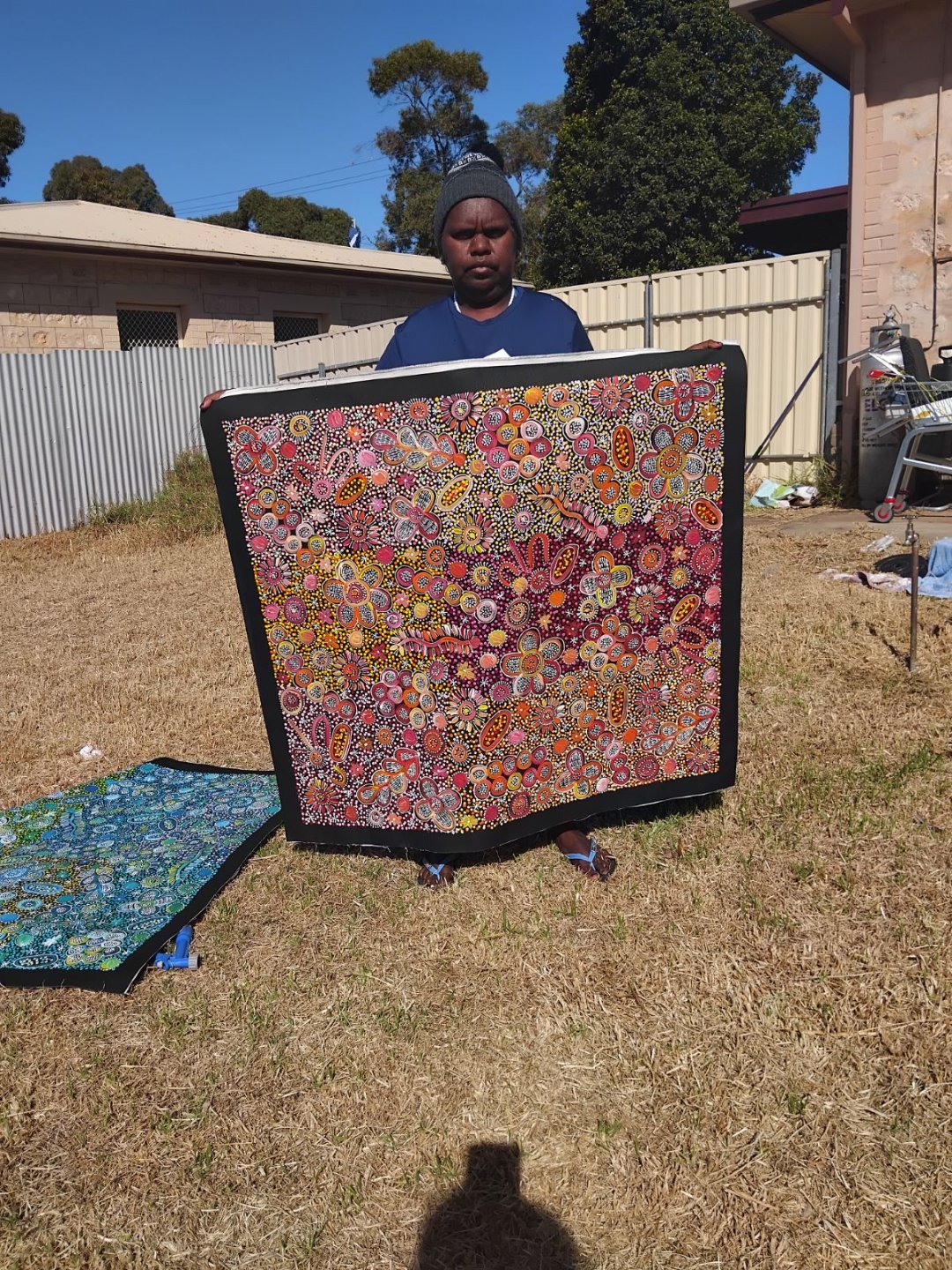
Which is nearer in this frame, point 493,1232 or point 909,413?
point 493,1232

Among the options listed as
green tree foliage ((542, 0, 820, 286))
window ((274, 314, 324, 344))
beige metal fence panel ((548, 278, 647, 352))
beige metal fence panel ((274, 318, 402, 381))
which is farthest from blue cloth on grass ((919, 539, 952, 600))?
green tree foliage ((542, 0, 820, 286))

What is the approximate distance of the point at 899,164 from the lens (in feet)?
25.2

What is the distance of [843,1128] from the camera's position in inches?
67.9

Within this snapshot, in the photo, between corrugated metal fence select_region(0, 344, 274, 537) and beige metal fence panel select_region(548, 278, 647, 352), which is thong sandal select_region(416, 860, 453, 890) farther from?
corrugated metal fence select_region(0, 344, 274, 537)

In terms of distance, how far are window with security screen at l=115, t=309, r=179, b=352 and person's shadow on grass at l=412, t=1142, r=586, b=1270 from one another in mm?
13901

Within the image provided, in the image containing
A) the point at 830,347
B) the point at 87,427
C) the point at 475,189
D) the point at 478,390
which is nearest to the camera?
the point at 478,390

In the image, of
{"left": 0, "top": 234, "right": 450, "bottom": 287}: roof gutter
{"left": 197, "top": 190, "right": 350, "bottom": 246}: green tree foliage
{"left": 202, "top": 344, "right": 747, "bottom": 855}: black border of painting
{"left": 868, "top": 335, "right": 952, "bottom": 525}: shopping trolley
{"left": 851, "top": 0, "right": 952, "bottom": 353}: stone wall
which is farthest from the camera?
{"left": 197, "top": 190, "right": 350, "bottom": 246}: green tree foliage

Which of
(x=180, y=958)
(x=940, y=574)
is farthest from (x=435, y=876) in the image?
(x=940, y=574)

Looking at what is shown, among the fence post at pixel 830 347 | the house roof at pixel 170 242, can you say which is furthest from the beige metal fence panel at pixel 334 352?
the fence post at pixel 830 347

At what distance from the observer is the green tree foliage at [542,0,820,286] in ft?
68.8

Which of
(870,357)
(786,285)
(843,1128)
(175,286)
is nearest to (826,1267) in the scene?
(843,1128)

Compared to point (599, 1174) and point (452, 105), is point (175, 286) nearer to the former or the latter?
point (599, 1174)

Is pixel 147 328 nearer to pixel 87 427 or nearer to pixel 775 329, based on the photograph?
pixel 87 427

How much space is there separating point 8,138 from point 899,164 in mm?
25389
